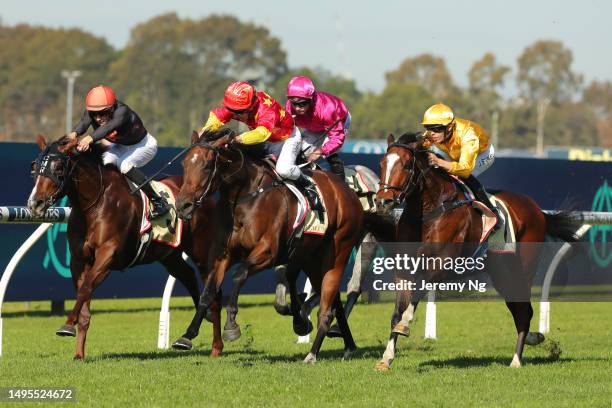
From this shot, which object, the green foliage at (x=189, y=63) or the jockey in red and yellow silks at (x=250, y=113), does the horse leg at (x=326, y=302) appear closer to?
the jockey in red and yellow silks at (x=250, y=113)

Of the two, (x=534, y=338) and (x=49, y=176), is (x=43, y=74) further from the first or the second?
(x=534, y=338)

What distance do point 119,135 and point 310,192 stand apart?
1577 millimetres

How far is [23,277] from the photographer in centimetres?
1165

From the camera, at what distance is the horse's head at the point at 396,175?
7.63 meters

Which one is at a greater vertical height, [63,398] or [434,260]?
[434,260]

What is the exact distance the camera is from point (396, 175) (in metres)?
7.70

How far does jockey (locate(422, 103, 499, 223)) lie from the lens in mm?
8062

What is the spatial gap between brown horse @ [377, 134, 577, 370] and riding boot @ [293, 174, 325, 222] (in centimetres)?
65

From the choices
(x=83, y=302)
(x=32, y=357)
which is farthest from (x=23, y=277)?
(x=83, y=302)

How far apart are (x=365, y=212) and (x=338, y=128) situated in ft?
2.32

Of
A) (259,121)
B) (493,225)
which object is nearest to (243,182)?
(259,121)

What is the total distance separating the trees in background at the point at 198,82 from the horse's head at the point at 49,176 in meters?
70.5

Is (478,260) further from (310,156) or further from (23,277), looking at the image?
(23,277)

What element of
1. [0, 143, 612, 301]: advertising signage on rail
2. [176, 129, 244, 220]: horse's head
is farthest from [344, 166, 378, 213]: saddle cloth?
[0, 143, 612, 301]: advertising signage on rail
